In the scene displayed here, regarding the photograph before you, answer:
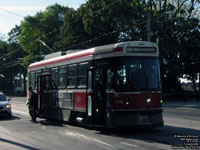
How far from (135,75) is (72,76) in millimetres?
3730

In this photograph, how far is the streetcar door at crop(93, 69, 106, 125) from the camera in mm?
12133

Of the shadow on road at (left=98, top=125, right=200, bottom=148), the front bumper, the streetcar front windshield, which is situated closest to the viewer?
the shadow on road at (left=98, top=125, right=200, bottom=148)

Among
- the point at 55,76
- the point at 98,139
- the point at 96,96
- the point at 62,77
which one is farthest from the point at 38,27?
the point at 98,139

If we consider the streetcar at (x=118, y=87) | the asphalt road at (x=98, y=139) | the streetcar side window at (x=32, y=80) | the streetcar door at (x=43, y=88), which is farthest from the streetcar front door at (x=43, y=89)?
the asphalt road at (x=98, y=139)

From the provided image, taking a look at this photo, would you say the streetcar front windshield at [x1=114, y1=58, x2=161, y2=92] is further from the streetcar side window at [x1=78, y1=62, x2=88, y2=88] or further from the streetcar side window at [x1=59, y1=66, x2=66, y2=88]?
the streetcar side window at [x1=59, y1=66, x2=66, y2=88]

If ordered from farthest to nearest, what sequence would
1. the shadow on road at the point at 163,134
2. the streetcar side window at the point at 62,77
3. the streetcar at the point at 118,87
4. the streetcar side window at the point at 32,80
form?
the streetcar side window at the point at 32,80 < the streetcar side window at the point at 62,77 < the streetcar at the point at 118,87 < the shadow on road at the point at 163,134

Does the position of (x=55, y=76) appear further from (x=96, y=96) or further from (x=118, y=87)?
(x=118, y=87)

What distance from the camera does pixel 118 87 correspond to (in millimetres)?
11562

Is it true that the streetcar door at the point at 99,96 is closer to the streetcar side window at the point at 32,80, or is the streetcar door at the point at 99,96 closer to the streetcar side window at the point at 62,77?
the streetcar side window at the point at 62,77

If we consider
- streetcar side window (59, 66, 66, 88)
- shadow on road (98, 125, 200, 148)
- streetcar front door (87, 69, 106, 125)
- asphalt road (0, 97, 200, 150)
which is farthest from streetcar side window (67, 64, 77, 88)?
shadow on road (98, 125, 200, 148)

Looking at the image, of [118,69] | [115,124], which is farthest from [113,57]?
[115,124]

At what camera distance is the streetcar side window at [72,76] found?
1411 centimetres

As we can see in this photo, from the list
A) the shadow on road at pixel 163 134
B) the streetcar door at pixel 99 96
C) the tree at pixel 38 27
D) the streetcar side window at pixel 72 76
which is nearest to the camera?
the shadow on road at pixel 163 134

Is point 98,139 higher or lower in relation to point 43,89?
lower
